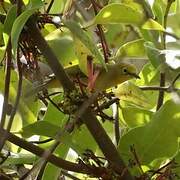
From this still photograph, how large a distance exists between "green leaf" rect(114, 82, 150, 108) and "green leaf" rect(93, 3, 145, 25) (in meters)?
0.08

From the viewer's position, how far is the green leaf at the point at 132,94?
0.64 m

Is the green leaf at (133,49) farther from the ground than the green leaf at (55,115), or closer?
farther from the ground

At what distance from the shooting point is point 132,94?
639mm

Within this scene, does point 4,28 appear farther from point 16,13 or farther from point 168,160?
point 168,160

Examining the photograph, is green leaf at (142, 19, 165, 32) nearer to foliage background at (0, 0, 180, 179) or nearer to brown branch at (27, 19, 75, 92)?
foliage background at (0, 0, 180, 179)

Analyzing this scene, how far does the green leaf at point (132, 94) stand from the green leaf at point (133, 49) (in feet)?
0.13

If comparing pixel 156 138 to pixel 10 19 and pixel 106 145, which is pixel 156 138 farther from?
pixel 10 19

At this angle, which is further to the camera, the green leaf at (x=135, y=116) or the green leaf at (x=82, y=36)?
the green leaf at (x=135, y=116)

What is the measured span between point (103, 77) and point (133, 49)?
0.25 ft

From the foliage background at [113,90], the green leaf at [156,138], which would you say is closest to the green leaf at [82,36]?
the foliage background at [113,90]

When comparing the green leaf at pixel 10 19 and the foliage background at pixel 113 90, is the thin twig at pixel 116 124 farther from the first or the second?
the green leaf at pixel 10 19

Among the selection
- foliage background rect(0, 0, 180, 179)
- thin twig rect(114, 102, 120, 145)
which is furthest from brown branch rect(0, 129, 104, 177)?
thin twig rect(114, 102, 120, 145)

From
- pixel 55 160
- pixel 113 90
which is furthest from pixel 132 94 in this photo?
pixel 55 160

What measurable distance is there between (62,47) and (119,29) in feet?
0.33
